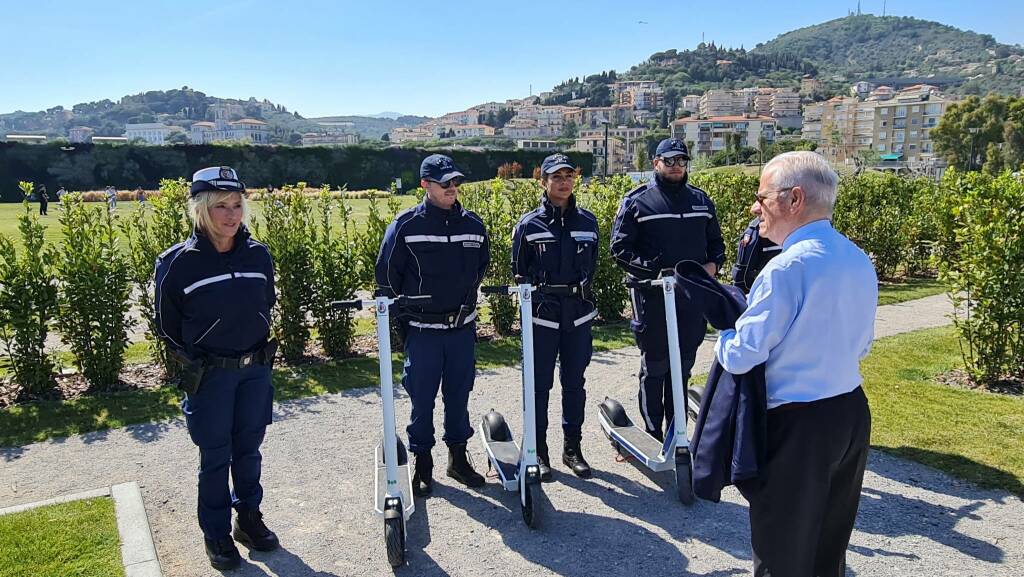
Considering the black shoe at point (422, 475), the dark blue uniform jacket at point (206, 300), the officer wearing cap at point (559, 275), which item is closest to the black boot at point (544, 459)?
the officer wearing cap at point (559, 275)

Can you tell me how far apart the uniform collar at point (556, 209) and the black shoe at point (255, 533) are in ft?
9.44

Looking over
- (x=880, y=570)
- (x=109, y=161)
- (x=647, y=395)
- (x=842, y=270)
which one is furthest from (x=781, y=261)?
(x=109, y=161)

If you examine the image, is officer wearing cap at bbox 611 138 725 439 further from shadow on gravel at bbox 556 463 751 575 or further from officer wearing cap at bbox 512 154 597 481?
shadow on gravel at bbox 556 463 751 575

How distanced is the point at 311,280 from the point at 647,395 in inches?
175

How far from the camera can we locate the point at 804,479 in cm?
263

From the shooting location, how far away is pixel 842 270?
99.6 inches

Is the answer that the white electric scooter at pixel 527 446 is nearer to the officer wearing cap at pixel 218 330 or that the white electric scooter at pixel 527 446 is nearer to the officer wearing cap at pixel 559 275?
the officer wearing cap at pixel 559 275

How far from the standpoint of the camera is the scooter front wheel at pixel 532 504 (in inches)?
175

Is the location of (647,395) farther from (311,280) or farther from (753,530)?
(311,280)

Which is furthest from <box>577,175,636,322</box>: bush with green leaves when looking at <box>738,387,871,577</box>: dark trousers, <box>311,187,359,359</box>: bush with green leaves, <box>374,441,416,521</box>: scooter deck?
<box>738,387,871,577</box>: dark trousers

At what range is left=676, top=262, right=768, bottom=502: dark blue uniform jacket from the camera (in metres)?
2.62

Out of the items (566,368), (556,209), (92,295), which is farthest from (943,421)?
(92,295)

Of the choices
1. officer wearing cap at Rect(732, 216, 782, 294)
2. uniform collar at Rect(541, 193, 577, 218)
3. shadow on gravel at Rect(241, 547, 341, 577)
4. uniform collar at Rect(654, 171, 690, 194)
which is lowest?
shadow on gravel at Rect(241, 547, 341, 577)

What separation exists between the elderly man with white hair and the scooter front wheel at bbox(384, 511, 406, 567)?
6.90ft
